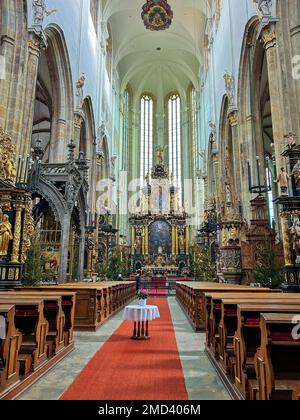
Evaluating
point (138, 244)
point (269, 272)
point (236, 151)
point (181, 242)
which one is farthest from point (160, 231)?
point (269, 272)

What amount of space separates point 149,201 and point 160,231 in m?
3.06

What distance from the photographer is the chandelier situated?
77.9 ft

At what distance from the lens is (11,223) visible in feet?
23.9

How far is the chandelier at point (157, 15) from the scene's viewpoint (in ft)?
77.9

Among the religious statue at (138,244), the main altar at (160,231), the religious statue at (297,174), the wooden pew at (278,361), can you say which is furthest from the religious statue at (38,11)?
the religious statue at (138,244)

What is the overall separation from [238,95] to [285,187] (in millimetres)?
8422

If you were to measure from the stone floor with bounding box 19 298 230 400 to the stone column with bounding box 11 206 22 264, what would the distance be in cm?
222

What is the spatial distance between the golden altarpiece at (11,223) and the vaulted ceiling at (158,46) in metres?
17.9

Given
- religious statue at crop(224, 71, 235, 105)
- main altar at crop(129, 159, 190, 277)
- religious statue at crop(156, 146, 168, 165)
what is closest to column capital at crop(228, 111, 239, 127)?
religious statue at crop(224, 71, 235, 105)

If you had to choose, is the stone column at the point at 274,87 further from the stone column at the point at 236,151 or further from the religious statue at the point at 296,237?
the stone column at the point at 236,151

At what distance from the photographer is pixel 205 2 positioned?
72.1ft

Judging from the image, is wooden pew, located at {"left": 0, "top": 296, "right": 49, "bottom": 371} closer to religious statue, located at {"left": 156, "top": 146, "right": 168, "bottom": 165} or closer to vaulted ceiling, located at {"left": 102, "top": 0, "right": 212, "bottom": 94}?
vaulted ceiling, located at {"left": 102, "top": 0, "right": 212, "bottom": 94}

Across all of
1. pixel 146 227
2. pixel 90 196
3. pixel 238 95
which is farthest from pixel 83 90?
pixel 146 227
